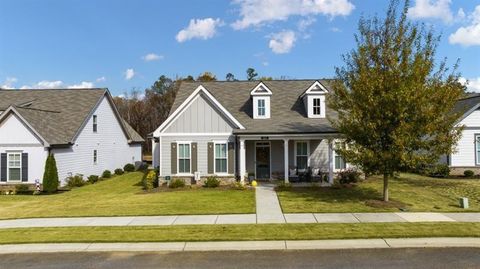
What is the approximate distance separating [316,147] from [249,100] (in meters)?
5.76

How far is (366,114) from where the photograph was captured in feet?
51.3

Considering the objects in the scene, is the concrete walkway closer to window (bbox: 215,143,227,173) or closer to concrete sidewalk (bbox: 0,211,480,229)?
concrete sidewalk (bbox: 0,211,480,229)

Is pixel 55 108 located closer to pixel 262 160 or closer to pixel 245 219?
pixel 262 160

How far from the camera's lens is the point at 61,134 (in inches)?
1056

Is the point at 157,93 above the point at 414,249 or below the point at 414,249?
above

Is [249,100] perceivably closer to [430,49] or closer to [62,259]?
[430,49]

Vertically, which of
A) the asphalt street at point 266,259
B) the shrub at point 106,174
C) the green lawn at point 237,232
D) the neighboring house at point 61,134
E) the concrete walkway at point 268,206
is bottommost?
the asphalt street at point 266,259

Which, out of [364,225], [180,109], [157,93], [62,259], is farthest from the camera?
[157,93]

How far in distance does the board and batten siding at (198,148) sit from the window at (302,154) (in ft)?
14.5

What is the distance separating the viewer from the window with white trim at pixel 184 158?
23156 mm

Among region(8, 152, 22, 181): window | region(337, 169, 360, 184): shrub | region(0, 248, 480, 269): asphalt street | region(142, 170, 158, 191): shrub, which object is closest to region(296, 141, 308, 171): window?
region(337, 169, 360, 184): shrub

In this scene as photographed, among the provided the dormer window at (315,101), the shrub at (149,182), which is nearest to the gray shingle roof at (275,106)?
the dormer window at (315,101)

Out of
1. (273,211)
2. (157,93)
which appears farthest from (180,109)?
(157,93)

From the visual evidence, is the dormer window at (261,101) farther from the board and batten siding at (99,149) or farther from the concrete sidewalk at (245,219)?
the board and batten siding at (99,149)
